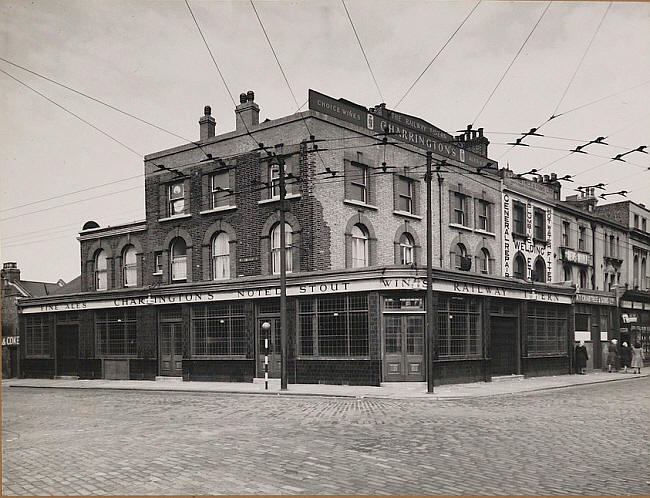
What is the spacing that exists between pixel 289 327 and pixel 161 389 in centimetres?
482

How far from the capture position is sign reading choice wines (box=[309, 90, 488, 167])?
2444 cm

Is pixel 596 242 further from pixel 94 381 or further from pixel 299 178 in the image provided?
pixel 94 381

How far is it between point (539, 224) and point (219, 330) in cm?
1817

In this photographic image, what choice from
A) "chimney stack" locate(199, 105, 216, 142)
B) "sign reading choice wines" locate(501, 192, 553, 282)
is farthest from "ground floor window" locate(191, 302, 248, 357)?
"sign reading choice wines" locate(501, 192, 553, 282)

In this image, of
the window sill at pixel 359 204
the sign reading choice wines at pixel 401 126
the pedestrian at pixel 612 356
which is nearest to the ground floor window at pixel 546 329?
the pedestrian at pixel 612 356

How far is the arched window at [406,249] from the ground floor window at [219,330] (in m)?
6.91

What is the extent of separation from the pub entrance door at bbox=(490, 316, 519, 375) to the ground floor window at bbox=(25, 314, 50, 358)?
809 inches

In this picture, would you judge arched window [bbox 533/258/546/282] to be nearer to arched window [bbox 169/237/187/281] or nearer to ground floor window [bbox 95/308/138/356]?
arched window [bbox 169/237/187/281]

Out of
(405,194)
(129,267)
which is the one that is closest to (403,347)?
(405,194)

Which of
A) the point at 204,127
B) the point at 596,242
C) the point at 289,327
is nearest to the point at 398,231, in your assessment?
the point at 289,327

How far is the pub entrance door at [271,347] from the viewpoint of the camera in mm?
24453

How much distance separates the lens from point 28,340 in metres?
33.4

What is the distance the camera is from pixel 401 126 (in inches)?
1057

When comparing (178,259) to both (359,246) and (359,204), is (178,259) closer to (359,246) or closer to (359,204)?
(359,246)
